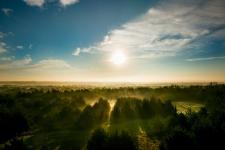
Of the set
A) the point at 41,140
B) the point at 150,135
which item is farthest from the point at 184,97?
the point at 41,140

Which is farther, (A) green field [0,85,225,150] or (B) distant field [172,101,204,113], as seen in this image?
(B) distant field [172,101,204,113]

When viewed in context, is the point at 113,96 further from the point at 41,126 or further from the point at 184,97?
the point at 41,126

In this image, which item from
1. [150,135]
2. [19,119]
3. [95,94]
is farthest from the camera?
[95,94]

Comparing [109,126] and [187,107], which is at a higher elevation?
[187,107]

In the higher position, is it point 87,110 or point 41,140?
point 87,110

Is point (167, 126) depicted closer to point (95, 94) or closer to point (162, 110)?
point (162, 110)

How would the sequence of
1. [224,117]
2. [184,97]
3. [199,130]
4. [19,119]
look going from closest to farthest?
[199,130] → [224,117] → [19,119] → [184,97]

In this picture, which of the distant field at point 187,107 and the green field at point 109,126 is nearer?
the green field at point 109,126

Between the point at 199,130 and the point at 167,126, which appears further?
the point at 167,126

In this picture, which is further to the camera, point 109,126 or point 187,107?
point 187,107
